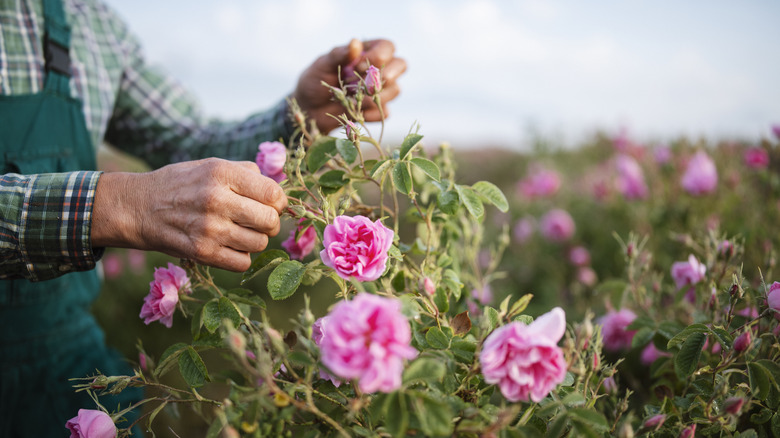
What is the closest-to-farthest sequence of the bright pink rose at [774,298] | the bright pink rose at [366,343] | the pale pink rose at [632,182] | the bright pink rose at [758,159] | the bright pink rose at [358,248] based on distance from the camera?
the bright pink rose at [366,343]
the bright pink rose at [358,248]
the bright pink rose at [774,298]
the bright pink rose at [758,159]
the pale pink rose at [632,182]

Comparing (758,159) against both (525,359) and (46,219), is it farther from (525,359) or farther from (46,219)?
(46,219)

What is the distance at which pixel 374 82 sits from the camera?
0.90 meters

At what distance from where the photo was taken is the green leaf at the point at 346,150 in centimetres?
91

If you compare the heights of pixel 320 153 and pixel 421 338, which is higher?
pixel 320 153

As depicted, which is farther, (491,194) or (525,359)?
(491,194)

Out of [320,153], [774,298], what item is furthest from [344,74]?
[774,298]

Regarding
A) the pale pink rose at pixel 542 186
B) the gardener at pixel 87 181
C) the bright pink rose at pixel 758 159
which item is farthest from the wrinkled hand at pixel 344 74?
the pale pink rose at pixel 542 186

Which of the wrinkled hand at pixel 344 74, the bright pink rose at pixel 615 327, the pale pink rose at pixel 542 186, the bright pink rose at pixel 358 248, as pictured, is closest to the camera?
the bright pink rose at pixel 358 248

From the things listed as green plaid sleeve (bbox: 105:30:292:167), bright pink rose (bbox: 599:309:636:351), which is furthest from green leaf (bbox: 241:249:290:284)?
bright pink rose (bbox: 599:309:636:351)

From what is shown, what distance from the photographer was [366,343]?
1.80 ft

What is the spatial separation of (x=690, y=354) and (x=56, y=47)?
1.79 meters

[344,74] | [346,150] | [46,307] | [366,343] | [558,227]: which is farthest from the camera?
[558,227]

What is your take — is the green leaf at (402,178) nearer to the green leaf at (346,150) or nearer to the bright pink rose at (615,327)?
the green leaf at (346,150)

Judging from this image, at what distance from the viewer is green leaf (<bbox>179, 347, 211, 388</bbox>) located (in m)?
0.83
